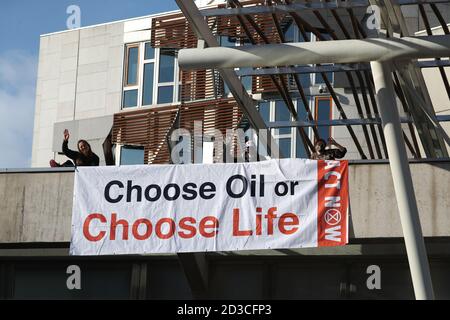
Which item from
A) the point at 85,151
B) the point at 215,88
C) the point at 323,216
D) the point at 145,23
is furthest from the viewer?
the point at 145,23

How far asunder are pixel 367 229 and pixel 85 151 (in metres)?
5.39

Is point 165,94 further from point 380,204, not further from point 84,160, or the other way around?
point 380,204

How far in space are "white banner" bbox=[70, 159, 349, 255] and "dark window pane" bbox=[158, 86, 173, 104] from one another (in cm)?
1976

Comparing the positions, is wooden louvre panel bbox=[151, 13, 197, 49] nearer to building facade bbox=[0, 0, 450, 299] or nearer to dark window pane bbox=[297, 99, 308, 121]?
building facade bbox=[0, 0, 450, 299]

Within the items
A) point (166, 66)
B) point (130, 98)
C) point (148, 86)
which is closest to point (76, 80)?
point (130, 98)

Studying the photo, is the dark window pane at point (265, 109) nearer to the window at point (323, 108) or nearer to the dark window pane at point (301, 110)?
the dark window pane at point (301, 110)

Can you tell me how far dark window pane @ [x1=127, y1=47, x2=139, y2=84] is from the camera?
42925 millimetres

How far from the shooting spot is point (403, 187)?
65.6 feet

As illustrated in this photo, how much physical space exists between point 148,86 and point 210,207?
69.9ft

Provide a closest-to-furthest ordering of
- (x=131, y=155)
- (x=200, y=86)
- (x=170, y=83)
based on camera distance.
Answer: (x=200, y=86), (x=131, y=155), (x=170, y=83)
